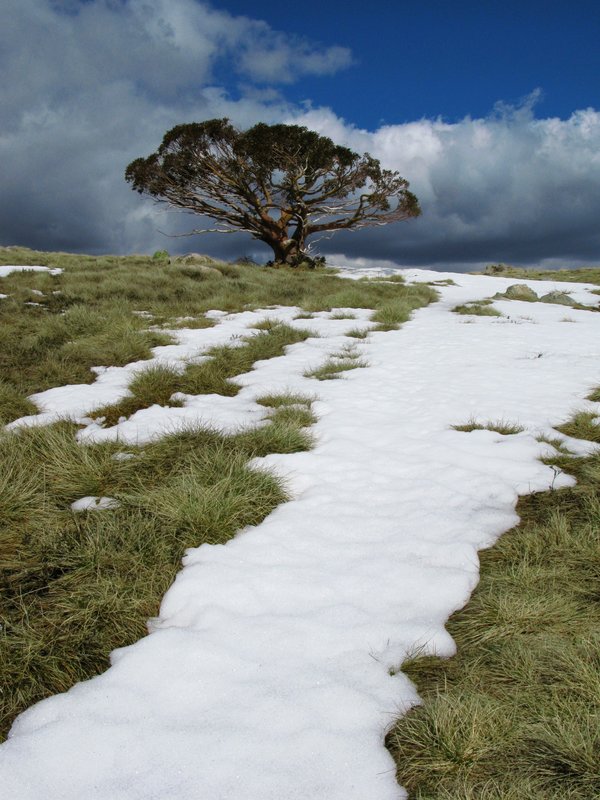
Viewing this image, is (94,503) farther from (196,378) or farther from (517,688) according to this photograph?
(196,378)

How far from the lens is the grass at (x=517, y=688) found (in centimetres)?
157

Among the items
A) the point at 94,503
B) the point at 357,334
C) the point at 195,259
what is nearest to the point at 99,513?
the point at 94,503

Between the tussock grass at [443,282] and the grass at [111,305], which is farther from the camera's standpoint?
the tussock grass at [443,282]

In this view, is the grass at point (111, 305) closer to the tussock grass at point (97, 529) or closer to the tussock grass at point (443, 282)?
the tussock grass at point (97, 529)

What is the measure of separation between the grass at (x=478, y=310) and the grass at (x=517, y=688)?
10642mm

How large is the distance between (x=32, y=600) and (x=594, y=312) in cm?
1469

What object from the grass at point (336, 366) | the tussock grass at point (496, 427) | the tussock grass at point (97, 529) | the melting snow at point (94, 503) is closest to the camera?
the tussock grass at point (97, 529)

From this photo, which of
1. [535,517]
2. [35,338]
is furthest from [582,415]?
[35,338]

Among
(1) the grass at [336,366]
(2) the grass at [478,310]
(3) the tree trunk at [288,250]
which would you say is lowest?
(1) the grass at [336,366]

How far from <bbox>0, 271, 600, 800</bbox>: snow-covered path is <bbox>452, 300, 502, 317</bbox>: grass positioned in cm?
809

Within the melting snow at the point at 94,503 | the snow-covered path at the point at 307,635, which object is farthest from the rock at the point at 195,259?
the melting snow at the point at 94,503

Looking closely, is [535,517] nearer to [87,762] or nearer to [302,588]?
[302,588]

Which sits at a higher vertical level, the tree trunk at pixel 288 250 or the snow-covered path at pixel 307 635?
the tree trunk at pixel 288 250

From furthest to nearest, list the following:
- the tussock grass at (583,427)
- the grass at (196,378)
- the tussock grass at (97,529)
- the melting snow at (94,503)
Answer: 1. the grass at (196,378)
2. the tussock grass at (583,427)
3. the melting snow at (94,503)
4. the tussock grass at (97,529)
